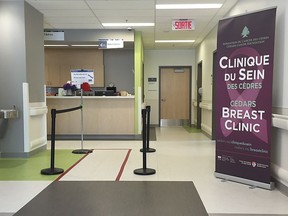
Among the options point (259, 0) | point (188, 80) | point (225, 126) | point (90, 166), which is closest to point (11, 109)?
point (90, 166)

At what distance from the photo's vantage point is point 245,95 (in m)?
3.87

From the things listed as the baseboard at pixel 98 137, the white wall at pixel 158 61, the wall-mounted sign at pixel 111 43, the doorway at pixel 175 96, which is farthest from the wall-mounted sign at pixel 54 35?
the doorway at pixel 175 96

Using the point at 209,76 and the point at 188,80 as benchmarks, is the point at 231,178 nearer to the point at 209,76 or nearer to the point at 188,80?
the point at 209,76

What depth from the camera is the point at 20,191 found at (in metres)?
3.60

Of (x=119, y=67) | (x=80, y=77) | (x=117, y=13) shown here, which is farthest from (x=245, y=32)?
(x=119, y=67)

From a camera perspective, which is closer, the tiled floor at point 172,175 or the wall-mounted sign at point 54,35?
the tiled floor at point 172,175

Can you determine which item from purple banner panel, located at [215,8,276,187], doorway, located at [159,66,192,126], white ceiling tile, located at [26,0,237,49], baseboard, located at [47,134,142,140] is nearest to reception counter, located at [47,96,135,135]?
baseboard, located at [47,134,142,140]

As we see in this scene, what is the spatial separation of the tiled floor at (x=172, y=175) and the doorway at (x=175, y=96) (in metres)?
4.16

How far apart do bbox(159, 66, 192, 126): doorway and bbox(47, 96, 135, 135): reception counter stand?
376 cm

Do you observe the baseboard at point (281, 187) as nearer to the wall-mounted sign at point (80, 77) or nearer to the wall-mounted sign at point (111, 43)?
the wall-mounted sign at point (80, 77)

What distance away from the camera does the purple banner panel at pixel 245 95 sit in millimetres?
3625

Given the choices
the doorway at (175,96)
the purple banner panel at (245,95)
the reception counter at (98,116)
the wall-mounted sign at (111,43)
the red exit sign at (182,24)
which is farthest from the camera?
the doorway at (175,96)

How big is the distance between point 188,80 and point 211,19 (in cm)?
472

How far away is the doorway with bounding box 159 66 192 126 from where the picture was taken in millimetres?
11359
